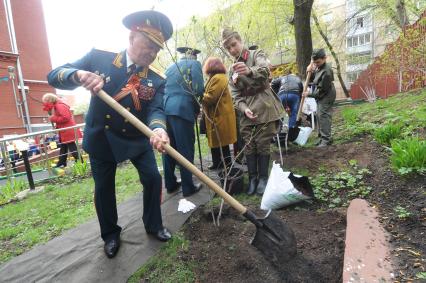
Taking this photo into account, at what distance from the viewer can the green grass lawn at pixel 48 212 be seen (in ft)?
A: 11.2

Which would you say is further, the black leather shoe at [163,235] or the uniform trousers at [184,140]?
the uniform trousers at [184,140]

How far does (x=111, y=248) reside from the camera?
8.89 ft

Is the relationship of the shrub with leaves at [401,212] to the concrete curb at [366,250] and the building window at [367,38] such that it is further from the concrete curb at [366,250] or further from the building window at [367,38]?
the building window at [367,38]

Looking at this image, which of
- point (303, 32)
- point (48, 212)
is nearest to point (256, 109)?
point (48, 212)

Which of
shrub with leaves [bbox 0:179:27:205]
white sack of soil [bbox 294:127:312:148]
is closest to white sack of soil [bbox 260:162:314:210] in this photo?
white sack of soil [bbox 294:127:312:148]

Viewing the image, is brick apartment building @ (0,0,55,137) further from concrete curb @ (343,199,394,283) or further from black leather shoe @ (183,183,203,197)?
concrete curb @ (343,199,394,283)

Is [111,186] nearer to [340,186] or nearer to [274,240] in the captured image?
[274,240]

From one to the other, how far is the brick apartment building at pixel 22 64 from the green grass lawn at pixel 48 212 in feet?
34.4

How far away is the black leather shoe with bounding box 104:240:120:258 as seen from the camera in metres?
2.68

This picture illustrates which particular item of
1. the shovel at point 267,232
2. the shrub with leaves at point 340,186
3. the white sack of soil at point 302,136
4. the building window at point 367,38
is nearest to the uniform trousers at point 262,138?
the shrub with leaves at point 340,186

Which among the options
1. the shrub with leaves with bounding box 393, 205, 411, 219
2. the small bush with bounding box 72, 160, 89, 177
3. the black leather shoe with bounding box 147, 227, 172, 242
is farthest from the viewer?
the small bush with bounding box 72, 160, 89, 177

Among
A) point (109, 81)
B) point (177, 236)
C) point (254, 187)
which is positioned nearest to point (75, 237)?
point (177, 236)

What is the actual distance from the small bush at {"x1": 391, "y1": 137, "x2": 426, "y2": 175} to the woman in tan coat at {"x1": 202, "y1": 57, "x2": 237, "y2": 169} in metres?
1.84

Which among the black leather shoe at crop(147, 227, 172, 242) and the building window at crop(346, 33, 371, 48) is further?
the building window at crop(346, 33, 371, 48)
